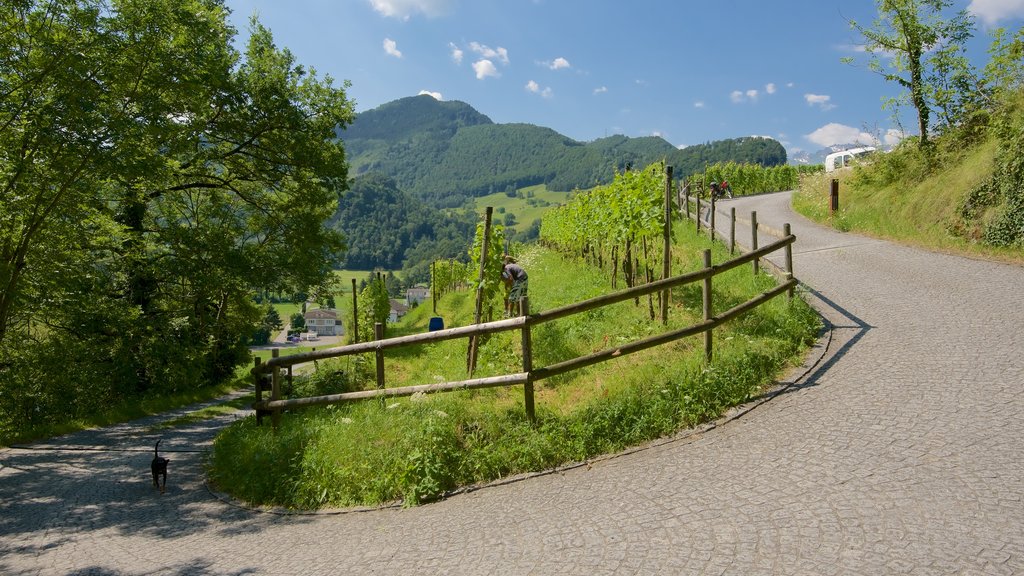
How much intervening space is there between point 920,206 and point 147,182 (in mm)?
21504

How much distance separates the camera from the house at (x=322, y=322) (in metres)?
157

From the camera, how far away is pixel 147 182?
14.0 meters

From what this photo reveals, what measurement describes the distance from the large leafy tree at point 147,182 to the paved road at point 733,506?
5744 millimetres

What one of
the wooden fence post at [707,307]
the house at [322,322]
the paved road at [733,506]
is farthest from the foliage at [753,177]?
the house at [322,322]

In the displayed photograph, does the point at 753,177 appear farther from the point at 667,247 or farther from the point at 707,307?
the point at 707,307

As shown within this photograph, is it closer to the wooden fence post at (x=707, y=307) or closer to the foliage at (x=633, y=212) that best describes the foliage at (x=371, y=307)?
the foliage at (x=633, y=212)

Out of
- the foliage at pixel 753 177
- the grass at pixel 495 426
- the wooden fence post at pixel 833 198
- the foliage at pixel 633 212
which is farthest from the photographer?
the foliage at pixel 753 177

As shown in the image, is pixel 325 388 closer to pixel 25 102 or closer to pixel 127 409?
pixel 127 409

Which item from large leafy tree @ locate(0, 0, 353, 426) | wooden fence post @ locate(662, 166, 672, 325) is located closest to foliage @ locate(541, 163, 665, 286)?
wooden fence post @ locate(662, 166, 672, 325)

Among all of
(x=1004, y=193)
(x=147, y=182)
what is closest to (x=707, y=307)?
(x=1004, y=193)

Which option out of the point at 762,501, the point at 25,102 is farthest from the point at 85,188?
the point at 762,501

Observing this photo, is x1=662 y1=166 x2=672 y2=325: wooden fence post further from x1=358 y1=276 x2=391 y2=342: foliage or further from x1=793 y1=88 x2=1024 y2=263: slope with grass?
x1=358 y1=276 x2=391 y2=342: foliage

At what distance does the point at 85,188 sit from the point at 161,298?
31.3 feet

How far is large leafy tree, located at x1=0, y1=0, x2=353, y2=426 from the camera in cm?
1016
